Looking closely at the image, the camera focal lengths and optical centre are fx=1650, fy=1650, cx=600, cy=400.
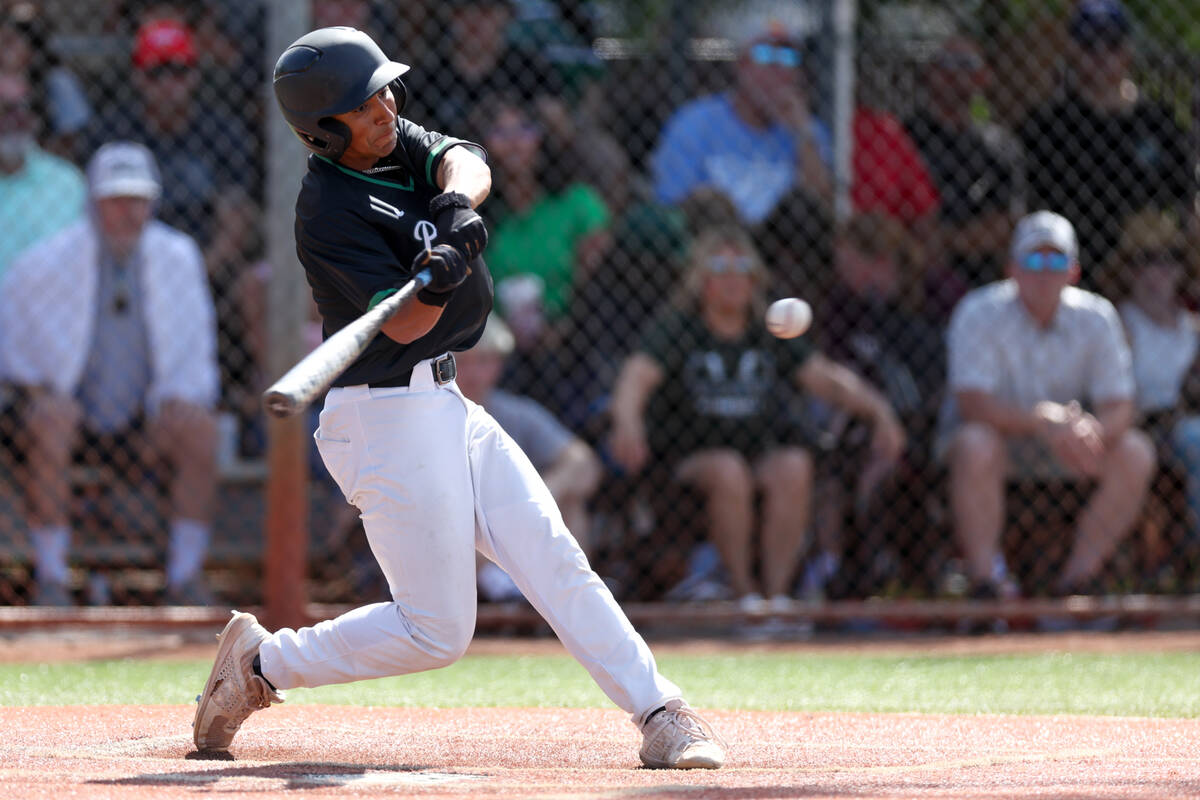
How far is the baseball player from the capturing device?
348 centimetres

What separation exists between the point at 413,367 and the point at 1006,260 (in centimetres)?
449

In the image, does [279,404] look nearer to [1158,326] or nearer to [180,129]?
[180,129]

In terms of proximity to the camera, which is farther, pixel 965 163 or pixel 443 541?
pixel 965 163

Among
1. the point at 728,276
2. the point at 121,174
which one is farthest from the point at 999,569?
the point at 121,174

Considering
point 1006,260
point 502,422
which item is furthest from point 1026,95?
point 502,422

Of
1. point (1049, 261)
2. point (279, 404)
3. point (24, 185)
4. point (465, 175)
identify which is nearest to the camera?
point (279, 404)

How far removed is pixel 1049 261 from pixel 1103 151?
732mm

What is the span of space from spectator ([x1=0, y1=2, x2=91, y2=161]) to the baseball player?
13.3ft

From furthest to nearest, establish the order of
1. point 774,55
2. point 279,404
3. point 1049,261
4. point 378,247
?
1. point 774,55
2. point 1049,261
3. point 378,247
4. point 279,404

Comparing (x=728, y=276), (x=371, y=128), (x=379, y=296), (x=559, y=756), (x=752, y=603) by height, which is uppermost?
(x=371, y=128)

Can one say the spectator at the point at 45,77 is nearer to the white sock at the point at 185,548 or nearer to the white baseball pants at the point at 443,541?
the white sock at the point at 185,548

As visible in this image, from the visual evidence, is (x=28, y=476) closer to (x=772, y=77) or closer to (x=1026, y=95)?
(x=772, y=77)

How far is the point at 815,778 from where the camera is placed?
338 centimetres

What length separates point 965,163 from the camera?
742cm
